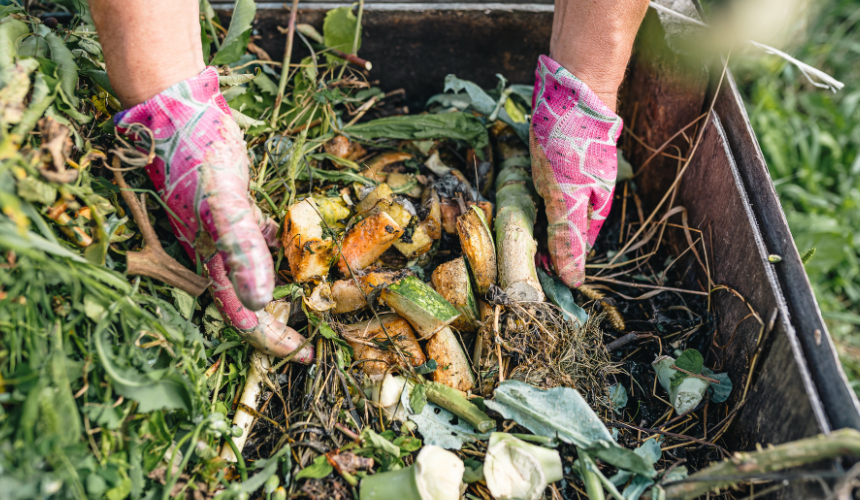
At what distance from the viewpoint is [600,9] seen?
1.23m

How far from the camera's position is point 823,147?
2.40 m

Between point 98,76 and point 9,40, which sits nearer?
point 9,40

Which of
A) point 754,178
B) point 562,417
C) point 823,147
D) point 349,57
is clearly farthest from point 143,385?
point 823,147

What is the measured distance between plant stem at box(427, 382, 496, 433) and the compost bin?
57cm

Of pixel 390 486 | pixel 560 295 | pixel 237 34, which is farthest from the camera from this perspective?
pixel 237 34

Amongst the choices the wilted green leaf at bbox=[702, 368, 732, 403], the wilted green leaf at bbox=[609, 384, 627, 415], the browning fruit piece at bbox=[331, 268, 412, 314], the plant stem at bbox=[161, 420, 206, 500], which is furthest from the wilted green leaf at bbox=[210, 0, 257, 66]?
the wilted green leaf at bbox=[702, 368, 732, 403]

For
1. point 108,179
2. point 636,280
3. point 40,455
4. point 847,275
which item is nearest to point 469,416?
point 636,280

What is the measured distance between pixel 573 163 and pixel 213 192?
2.77ft

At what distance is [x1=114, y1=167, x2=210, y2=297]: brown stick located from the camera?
1037 mm

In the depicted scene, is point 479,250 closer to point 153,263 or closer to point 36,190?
point 153,263

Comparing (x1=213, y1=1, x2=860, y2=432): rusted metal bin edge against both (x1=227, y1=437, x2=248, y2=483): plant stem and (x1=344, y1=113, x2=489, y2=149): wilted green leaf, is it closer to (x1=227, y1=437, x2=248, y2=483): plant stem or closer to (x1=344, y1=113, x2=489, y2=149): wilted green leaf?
(x1=344, y1=113, x2=489, y2=149): wilted green leaf

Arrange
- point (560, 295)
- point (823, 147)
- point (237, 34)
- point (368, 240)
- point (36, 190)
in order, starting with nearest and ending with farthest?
point (36, 190), point (368, 240), point (560, 295), point (237, 34), point (823, 147)

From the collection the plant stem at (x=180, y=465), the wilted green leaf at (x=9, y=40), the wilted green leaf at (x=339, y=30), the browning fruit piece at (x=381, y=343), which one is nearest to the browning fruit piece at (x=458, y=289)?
the browning fruit piece at (x=381, y=343)

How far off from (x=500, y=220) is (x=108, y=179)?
0.94m
